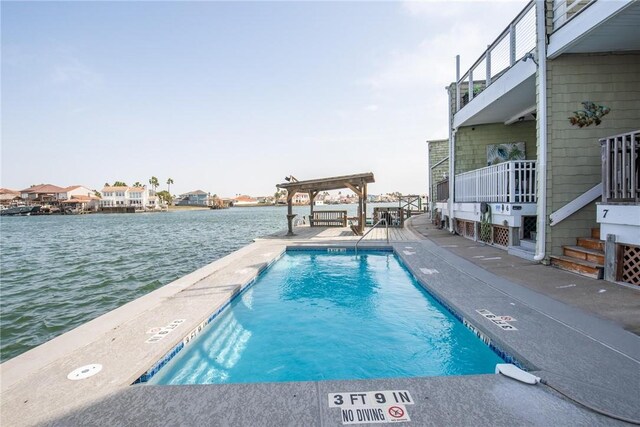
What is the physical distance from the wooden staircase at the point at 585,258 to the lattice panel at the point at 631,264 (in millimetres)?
321

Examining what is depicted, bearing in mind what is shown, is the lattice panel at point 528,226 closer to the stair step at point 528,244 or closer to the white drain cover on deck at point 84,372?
the stair step at point 528,244

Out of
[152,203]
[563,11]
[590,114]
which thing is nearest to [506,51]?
[563,11]

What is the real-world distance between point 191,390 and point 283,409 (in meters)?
0.89

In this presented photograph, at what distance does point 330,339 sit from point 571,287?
13.9 feet

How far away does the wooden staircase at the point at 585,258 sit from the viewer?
5.73m

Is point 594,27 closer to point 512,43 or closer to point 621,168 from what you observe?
point 621,168

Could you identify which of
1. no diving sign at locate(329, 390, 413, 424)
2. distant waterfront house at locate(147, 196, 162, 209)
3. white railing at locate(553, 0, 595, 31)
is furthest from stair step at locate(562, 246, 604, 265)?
distant waterfront house at locate(147, 196, 162, 209)

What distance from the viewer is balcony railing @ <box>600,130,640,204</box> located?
507cm

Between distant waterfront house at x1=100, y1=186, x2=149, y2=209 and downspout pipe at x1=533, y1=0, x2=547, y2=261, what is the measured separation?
93.6m

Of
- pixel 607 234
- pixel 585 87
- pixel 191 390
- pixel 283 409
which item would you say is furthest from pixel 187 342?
pixel 585 87

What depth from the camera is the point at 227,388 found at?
2.67 metres

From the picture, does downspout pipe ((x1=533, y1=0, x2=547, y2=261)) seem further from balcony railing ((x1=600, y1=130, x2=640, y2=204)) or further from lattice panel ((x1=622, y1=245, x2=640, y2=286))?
lattice panel ((x1=622, y1=245, x2=640, y2=286))

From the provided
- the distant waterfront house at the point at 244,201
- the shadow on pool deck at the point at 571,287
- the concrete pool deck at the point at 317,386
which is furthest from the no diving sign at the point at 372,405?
the distant waterfront house at the point at 244,201

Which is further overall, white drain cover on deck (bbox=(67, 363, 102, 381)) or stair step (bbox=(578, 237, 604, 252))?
stair step (bbox=(578, 237, 604, 252))
